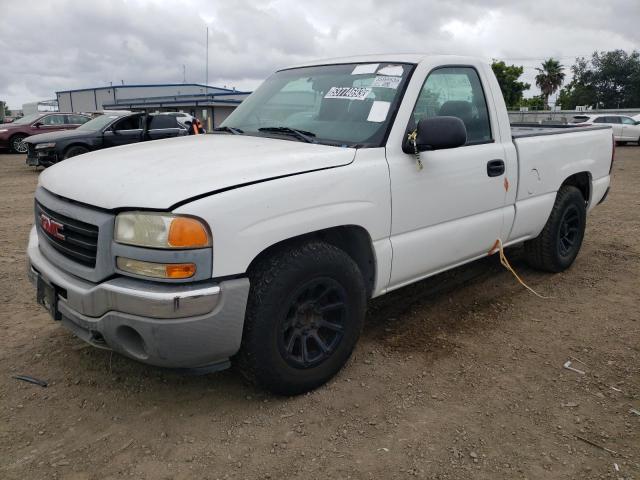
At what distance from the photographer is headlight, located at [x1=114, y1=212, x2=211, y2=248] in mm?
2303

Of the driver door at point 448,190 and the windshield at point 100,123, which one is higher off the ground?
the driver door at point 448,190

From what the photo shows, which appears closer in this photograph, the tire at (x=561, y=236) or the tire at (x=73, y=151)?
the tire at (x=561, y=236)

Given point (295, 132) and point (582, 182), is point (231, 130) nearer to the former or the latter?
point (295, 132)

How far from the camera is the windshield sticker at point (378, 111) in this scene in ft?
10.4

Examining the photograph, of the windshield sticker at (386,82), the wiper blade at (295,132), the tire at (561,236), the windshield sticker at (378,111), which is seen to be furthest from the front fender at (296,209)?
the tire at (561,236)

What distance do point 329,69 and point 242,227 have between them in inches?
69.1

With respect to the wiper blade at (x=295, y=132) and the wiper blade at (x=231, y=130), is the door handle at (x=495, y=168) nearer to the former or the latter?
the wiper blade at (x=295, y=132)

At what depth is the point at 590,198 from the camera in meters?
5.14

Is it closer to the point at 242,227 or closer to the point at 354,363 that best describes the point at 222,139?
the point at 242,227

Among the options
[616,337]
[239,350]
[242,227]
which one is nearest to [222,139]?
[242,227]

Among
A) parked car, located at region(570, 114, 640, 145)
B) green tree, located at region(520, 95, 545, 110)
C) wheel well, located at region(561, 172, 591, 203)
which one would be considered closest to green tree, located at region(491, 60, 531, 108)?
green tree, located at region(520, 95, 545, 110)

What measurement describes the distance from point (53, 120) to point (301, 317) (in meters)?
18.4

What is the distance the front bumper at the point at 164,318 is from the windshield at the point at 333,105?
1204 mm

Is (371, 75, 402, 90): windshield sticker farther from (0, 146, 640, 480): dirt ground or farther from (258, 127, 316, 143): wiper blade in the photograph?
(0, 146, 640, 480): dirt ground
